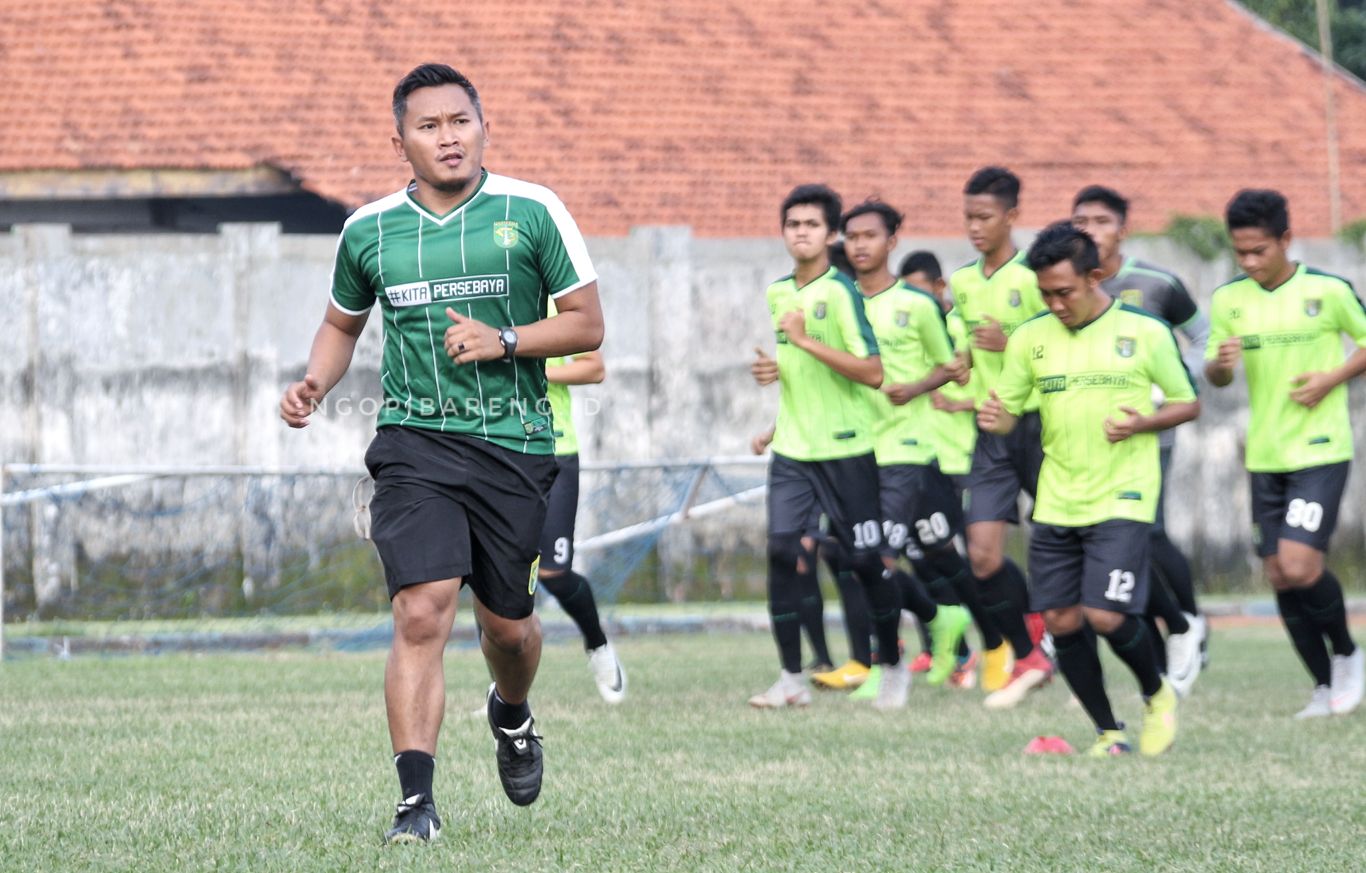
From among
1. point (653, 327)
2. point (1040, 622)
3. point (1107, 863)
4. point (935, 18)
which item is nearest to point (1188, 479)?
point (653, 327)

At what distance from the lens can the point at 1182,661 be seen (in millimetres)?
10758

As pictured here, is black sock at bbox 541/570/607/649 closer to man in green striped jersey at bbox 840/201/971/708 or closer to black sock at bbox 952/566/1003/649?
man in green striped jersey at bbox 840/201/971/708

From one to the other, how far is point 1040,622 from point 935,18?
52.8 feet

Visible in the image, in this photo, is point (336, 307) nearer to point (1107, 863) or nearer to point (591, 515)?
point (1107, 863)

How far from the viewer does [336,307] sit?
645 centimetres

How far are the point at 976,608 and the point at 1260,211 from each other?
2.70 meters

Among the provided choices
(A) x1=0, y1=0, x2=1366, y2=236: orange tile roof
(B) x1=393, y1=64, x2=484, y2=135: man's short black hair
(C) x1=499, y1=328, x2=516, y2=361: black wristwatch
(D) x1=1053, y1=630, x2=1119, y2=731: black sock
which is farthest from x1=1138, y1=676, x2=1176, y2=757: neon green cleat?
(A) x1=0, y1=0, x2=1366, y2=236: orange tile roof

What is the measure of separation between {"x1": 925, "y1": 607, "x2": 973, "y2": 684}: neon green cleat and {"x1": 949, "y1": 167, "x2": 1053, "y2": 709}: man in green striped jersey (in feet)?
2.21

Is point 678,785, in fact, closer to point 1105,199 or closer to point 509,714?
point 509,714

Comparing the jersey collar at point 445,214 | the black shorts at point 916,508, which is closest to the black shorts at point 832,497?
the black shorts at point 916,508

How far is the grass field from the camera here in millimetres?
5902

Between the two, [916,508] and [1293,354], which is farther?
[916,508]

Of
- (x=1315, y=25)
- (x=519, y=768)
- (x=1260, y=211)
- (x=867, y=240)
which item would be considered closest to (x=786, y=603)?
(x=867, y=240)

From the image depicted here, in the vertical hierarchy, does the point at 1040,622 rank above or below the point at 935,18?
below
